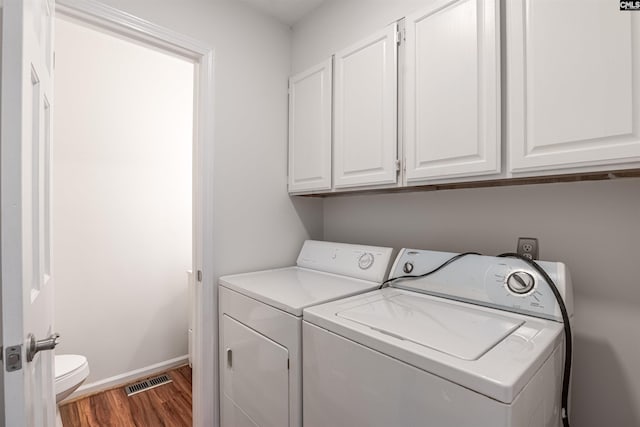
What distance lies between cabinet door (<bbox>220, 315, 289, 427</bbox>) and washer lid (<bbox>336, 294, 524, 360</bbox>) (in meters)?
0.40

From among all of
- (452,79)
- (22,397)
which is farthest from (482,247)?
(22,397)

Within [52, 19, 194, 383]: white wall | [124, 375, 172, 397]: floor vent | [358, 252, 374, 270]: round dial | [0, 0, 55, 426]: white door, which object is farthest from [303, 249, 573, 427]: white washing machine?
[52, 19, 194, 383]: white wall

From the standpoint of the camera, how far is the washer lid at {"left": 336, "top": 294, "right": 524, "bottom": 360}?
0.83m

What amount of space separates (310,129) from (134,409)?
7.31 feet

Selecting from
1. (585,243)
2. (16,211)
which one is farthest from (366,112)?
(16,211)

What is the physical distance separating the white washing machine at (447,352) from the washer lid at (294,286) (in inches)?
3.4

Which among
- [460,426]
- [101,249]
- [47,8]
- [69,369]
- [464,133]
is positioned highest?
[47,8]

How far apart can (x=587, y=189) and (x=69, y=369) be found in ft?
9.06

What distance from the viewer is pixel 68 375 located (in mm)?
1758

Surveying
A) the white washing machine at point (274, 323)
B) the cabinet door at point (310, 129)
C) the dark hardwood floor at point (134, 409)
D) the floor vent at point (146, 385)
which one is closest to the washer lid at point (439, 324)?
the white washing machine at point (274, 323)

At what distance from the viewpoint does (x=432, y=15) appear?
1.27 m

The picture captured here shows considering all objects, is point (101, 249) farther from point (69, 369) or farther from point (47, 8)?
point (47, 8)

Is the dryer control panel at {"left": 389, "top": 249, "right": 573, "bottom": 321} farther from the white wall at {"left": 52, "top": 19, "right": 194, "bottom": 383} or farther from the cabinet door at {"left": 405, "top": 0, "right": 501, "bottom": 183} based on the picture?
the white wall at {"left": 52, "top": 19, "right": 194, "bottom": 383}

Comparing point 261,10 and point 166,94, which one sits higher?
point 261,10
